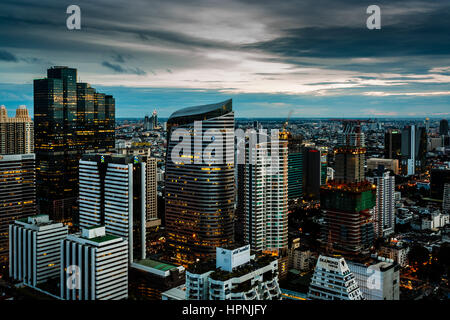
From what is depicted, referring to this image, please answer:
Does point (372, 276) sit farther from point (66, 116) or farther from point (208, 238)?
point (66, 116)

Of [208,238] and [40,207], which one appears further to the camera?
[40,207]

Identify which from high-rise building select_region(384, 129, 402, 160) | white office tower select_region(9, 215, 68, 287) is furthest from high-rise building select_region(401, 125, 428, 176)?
white office tower select_region(9, 215, 68, 287)

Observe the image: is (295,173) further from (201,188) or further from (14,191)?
(14,191)

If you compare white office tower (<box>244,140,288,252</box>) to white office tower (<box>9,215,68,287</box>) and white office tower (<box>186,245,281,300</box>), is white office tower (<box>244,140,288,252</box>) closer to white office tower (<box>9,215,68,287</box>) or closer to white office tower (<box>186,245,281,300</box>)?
white office tower (<box>186,245,281,300</box>)

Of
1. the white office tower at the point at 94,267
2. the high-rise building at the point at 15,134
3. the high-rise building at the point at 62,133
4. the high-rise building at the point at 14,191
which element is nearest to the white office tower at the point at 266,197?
the white office tower at the point at 94,267

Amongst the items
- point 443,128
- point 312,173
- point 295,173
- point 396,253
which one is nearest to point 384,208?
point 396,253

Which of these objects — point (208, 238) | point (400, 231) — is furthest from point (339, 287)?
point (400, 231)
